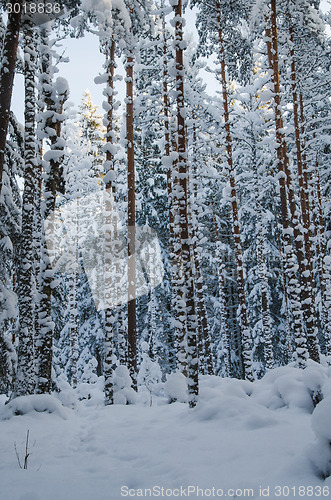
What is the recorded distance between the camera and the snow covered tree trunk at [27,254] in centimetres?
892

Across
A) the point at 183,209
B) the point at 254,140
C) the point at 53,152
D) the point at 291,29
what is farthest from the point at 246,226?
the point at 53,152

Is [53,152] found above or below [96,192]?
below

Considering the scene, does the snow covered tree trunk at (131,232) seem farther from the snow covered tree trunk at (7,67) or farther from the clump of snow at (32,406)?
the snow covered tree trunk at (7,67)

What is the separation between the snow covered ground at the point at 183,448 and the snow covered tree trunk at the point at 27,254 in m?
1.26

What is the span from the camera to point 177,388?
9.79 m

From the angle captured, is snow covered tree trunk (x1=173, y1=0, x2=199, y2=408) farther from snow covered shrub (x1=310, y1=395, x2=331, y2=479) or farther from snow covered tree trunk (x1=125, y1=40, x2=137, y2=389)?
snow covered shrub (x1=310, y1=395, x2=331, y2=479)

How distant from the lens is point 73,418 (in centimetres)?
848

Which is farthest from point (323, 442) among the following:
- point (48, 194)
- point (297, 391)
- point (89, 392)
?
point (89, 392)

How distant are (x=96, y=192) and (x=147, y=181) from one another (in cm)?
441

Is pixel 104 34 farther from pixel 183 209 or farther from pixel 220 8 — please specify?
pixel 220 8

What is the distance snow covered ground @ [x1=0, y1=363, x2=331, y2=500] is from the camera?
146 inches

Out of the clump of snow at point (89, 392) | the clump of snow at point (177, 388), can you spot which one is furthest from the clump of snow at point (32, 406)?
the clump of snow at point (89, 392)

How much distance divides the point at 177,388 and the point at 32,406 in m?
3.88

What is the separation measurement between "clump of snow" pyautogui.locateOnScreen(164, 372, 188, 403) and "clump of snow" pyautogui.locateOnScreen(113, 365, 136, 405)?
148 centimetres
